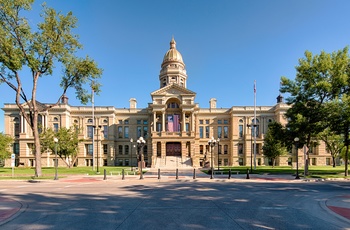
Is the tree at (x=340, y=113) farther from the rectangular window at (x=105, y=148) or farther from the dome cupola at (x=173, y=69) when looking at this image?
the rectangular window at (x=105, y=148)

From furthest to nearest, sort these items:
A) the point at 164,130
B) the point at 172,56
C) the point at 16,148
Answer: the point at 172,56, the point at 16,148, the point at 164,130

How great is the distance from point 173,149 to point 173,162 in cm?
543

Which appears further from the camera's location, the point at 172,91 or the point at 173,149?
the point at 172,91

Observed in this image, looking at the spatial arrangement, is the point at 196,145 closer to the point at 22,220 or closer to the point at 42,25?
the point at 42,25

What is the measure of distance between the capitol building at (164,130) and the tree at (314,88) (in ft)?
88.1

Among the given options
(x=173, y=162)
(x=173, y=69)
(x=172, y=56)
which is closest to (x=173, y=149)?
(x=173, y=162)

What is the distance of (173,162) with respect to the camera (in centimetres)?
4816

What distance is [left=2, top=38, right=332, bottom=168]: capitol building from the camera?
52938 mm

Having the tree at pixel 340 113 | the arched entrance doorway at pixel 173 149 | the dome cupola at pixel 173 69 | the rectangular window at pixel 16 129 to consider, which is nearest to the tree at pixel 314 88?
the tree at pixel 340 113

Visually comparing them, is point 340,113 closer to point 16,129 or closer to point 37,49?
point 37,49

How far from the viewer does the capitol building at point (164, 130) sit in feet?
174

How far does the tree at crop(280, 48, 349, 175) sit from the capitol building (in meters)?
26.8

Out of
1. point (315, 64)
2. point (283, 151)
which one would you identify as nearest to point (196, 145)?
point (283, 151)

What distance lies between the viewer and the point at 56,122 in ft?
187
